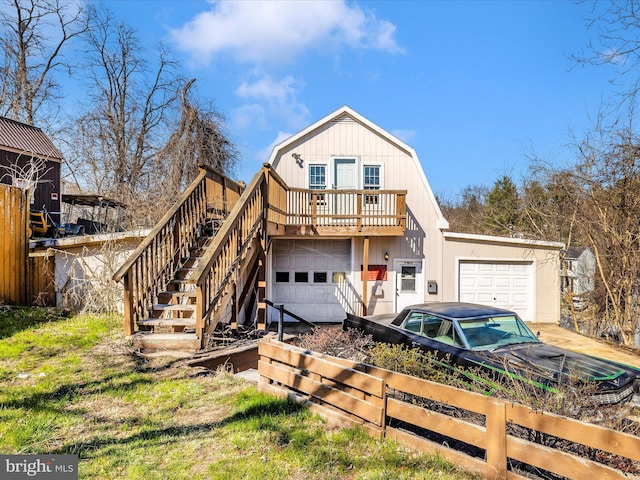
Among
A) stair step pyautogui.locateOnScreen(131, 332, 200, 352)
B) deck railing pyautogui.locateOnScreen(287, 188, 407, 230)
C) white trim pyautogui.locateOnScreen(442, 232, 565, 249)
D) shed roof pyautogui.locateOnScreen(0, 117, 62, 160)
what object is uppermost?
shed roof pyautogui.locateOnScreen(0, 117, 62, 160)

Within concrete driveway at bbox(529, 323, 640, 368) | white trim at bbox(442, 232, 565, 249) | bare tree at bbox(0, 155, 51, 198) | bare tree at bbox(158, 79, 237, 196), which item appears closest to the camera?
concrete driveway at bbox(529, 323, 640, 368)

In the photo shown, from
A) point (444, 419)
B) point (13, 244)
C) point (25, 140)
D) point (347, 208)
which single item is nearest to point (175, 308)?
point (444, 419)

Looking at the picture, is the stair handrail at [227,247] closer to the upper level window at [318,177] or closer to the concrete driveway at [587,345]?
the upper level window at [318,177]

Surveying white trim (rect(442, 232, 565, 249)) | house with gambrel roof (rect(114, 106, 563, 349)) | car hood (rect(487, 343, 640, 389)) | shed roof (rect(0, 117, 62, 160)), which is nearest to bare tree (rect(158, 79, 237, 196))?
shed roof (rect(0, 117, 62, 160))

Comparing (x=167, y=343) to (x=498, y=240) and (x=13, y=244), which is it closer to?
(x=13, y=244)

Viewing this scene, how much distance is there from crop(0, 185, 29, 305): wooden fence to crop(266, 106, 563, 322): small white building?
19.4ft

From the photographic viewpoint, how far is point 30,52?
61.7 ft

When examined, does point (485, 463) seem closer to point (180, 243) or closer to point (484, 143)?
point (180, 243)

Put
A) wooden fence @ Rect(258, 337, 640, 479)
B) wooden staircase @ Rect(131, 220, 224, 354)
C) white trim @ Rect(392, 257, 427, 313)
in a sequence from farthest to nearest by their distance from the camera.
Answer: white trim @ Rect(392, 257, 427, 313) → wooden staircase @ Rect(131, 220, 224, 354) → wooden fence @ Rect(258, 337, 640, 479)

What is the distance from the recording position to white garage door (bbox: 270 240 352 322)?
11102mm

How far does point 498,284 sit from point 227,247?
28.5ft

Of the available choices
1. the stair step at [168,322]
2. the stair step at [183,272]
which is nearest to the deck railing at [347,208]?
the stair step at [183,272]

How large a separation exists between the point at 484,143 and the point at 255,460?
1589 cm

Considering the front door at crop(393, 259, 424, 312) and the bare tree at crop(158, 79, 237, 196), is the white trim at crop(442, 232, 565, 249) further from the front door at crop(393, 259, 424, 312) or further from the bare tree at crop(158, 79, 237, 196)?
the bare tree at crop(158, 79, 237, 196)
